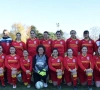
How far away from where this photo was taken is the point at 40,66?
25.7ft

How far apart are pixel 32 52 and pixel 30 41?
458mm

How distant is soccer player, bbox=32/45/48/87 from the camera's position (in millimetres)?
7785

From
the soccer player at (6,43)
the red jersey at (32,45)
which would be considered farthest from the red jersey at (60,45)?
the soccer player at (6,43)

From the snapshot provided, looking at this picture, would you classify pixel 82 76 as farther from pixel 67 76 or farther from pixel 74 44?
pixel 74 44

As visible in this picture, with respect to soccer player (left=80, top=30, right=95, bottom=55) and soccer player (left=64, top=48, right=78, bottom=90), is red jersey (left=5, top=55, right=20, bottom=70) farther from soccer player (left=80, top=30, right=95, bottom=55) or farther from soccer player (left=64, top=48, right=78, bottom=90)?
soccer player (left=80, top=30, right=95, bottom=55)

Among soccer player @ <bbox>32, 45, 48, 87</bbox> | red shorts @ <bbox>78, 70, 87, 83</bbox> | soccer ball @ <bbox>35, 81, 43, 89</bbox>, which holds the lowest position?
soccer ball @ <bbox>35, 81, 43, 89</bbox>

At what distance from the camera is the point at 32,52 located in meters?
8.48

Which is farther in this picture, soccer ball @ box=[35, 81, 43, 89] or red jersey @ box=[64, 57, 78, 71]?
red jersey @ box=[64, 57, 78, 71]

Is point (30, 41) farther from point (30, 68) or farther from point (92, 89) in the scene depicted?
point (92, 89)

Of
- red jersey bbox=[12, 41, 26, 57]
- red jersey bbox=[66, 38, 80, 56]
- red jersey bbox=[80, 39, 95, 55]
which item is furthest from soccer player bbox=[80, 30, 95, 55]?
red jersey bbox=[12, 41, 26, 57]

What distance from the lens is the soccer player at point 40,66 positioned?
7785 millimetres

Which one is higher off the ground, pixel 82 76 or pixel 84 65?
pixel 84 65

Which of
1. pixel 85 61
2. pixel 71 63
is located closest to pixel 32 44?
pixel 71 63

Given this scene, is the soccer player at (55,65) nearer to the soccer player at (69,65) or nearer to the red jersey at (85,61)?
the soccer player at (69,65)
